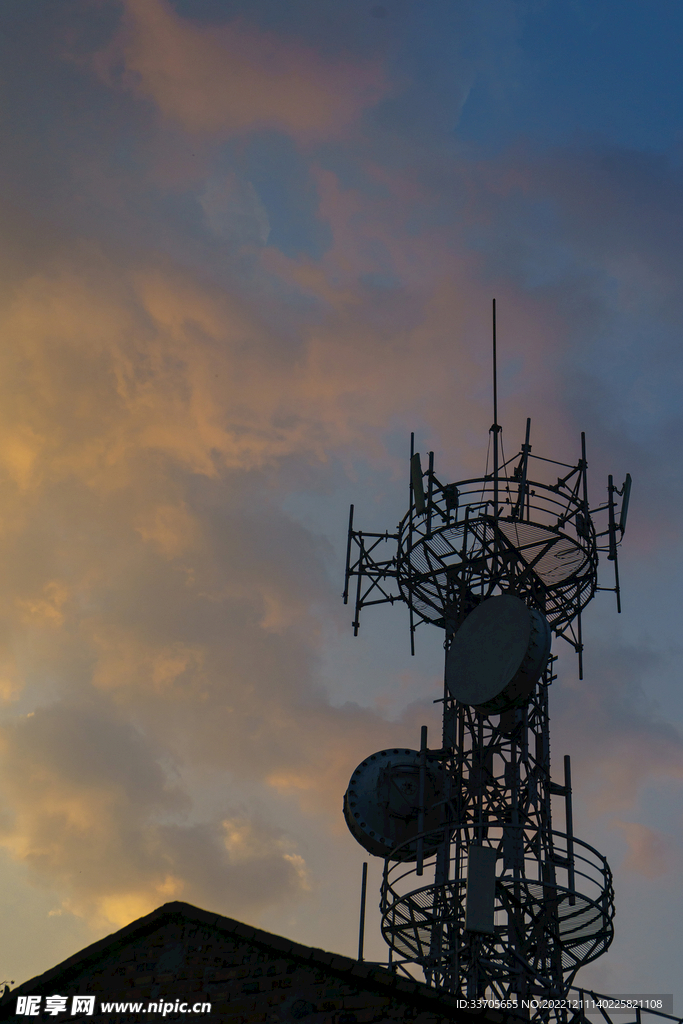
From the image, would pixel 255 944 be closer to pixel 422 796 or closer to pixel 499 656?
pixel 499 656

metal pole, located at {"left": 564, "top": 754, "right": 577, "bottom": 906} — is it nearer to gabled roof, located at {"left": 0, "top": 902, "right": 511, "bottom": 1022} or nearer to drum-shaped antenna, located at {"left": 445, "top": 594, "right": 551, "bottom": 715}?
drum-shaped antenna, located at {"left": 445, "top": 594, "right": 551, "bottom": 715}

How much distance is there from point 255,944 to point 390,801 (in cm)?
1001

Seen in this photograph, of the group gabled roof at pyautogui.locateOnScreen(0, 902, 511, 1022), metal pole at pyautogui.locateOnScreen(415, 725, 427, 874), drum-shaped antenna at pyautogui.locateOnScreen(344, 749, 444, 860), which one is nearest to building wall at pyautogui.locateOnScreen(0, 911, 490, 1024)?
gabled roof at pyautogui.locateOnScreen(0, 902, 511, 1022)

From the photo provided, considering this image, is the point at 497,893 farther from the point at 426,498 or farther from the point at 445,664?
the point at 426,498

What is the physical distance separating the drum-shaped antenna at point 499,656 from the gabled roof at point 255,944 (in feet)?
27.6

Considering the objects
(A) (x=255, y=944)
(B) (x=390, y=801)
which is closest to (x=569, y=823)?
(B) (x=390, y=801)

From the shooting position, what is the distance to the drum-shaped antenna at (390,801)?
2508 centimetres

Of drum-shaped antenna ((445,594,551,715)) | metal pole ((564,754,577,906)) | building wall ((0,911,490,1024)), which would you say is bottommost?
building wall ((0,911,490,1024))

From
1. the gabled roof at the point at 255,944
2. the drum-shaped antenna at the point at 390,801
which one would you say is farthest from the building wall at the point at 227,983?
the drum-shaped antenna at the point at 390,801

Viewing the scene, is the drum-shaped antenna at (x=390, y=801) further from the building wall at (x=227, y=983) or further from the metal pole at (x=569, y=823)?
the building wall at (x=227, y=983)

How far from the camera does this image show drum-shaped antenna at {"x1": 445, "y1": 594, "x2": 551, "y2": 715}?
22578 millimetres

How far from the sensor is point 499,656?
2291 centimetres

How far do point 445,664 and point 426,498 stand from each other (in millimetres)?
4087

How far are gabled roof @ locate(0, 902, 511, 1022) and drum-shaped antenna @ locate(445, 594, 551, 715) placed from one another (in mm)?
8417
